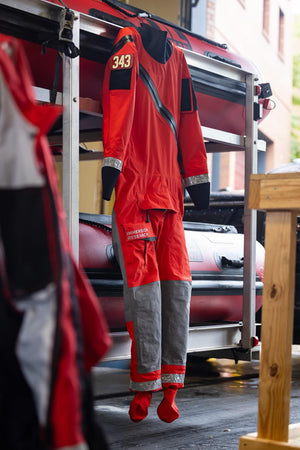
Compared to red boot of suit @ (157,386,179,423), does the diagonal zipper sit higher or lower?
higher

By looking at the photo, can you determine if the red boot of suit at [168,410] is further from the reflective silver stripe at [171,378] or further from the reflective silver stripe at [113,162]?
the reflective silver stripe at [113,162]

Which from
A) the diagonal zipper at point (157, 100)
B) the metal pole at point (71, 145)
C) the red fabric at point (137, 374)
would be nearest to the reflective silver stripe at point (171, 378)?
the red fabric at point (137, 374)

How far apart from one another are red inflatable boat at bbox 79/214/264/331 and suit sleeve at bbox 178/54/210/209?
539 millimetres

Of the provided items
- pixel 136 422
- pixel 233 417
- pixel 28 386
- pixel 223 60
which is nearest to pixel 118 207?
pixel 136 422

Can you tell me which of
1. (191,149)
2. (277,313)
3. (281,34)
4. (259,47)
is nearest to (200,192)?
(191,149)

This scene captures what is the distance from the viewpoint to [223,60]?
4.48 m

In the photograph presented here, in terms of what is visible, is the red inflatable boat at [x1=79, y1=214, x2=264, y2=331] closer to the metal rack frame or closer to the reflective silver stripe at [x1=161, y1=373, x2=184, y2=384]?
the metal rack frame

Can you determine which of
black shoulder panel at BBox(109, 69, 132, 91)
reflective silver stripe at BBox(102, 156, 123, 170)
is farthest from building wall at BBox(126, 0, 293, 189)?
reflective silver stripe at BBox(102, 156, 123, 170)

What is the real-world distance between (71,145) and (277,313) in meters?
1.35

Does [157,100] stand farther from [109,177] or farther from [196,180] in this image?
[109,177]

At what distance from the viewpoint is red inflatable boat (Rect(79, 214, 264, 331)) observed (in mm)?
3623

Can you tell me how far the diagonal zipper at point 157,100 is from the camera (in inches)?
135

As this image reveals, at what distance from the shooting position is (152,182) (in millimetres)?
3328

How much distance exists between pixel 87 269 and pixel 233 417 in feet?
3.45
